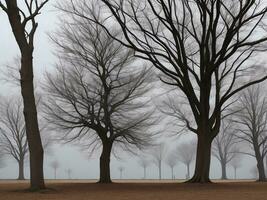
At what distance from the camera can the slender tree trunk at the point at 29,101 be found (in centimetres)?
1784

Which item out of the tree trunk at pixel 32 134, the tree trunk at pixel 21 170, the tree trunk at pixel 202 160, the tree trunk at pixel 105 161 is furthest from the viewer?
the tree trunk at pixel 21 170

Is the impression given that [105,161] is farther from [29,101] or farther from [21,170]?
[21,170]

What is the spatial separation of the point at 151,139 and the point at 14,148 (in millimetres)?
28510

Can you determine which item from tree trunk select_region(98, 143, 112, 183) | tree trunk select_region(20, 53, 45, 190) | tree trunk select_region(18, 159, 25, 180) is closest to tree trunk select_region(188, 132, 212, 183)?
tree trunk select_region(98, 143, 112, 183)

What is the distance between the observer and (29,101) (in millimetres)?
18109

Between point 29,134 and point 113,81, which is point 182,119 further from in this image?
point 29,134

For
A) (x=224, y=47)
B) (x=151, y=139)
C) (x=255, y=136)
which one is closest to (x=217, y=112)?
(x=224, y=47)

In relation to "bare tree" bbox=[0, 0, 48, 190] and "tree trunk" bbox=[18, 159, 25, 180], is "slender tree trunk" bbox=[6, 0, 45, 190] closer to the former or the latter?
"bare tree" bbox=[0, 0, 48, 190]

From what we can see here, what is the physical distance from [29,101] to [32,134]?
135cm

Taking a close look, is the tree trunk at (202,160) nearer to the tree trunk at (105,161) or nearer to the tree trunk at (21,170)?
the tree trunk at (105,161)

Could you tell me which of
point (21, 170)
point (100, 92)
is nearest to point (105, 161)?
point (100, 92)

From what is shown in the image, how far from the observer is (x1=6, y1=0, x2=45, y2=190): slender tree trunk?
1784 cm

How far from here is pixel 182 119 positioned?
1391 inches

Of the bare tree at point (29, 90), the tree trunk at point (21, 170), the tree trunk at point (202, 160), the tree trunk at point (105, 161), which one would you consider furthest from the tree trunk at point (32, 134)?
the tree trunk at point (21, 170)
